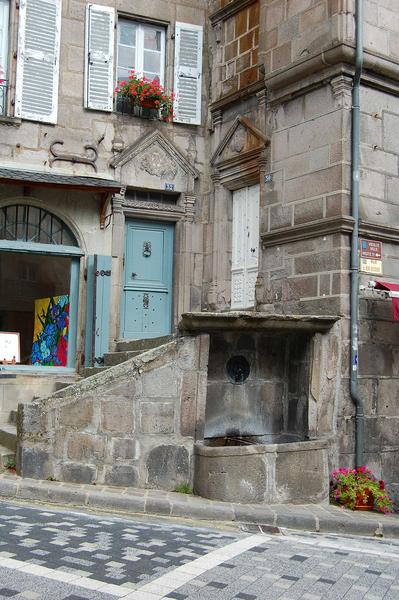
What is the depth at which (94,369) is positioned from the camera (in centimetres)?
959

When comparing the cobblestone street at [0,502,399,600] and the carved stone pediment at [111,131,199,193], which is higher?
the carved stone pediment at [111,131,199,193]

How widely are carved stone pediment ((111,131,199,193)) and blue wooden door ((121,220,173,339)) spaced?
2.04ft

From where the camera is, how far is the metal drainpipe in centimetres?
840

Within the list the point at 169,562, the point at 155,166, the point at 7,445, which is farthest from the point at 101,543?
the point at 155,166

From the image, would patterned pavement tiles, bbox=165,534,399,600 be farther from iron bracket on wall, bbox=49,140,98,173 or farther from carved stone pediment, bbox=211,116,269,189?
iron bracket on wall, bbox=49,140,98,173

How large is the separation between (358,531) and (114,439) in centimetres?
256

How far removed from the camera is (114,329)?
1060cm

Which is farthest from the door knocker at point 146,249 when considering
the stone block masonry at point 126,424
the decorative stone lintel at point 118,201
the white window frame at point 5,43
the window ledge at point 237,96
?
the stone block masonry at point 126,424

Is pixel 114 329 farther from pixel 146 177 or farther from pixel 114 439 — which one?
pixel 114 439

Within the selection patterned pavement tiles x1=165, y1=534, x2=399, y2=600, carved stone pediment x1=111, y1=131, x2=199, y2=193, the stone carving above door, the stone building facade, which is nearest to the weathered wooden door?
the stone building facade

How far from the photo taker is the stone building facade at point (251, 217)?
7641mm

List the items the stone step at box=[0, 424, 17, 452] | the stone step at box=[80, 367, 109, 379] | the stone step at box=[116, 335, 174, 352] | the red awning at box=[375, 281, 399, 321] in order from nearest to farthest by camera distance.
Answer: the stone step at box=[0, 424, 17, 452] < the red awning at box=[375, 281, 399, 321] < the stone step at box=[116, 335, 174, 352] < the stone step at box=[80, 367, 109, 379]

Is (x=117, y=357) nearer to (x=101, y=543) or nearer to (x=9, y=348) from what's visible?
(x=9, y=348)

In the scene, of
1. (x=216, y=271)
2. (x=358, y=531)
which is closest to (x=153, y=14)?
(x=216, y=271)
